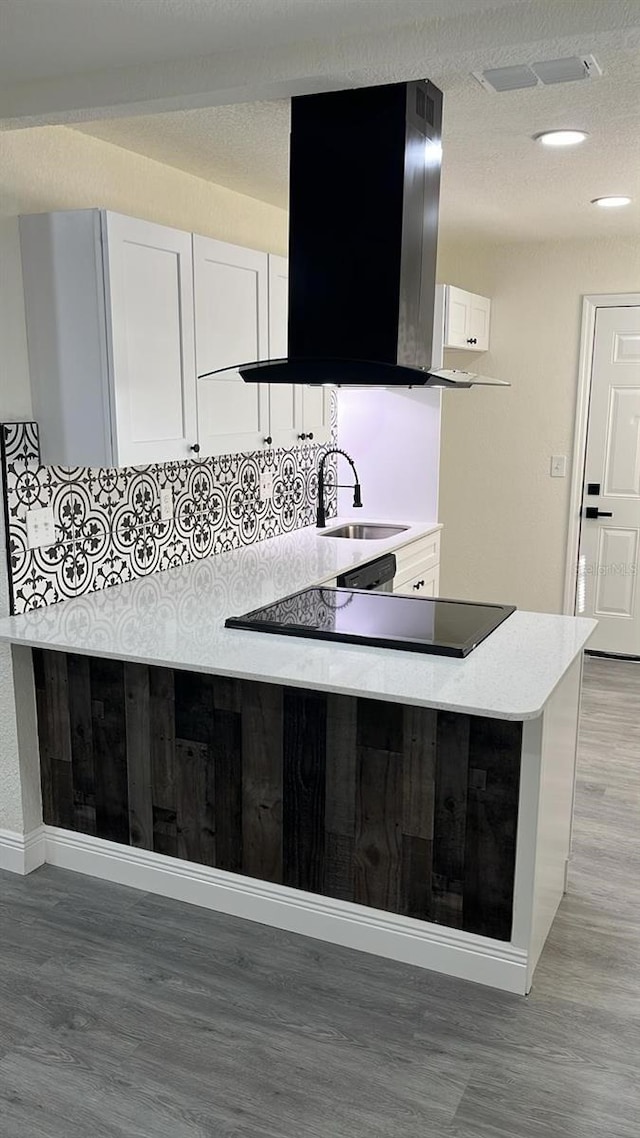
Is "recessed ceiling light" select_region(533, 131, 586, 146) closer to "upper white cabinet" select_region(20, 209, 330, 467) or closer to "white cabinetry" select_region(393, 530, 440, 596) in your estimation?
"upper white cabinet" select_region(20, 209, 330, 467)

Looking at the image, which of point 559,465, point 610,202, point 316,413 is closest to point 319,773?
point 316,413

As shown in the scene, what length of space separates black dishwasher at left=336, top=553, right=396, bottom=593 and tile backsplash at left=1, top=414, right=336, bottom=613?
2.05 feet

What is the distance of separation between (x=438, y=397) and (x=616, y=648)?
194cm

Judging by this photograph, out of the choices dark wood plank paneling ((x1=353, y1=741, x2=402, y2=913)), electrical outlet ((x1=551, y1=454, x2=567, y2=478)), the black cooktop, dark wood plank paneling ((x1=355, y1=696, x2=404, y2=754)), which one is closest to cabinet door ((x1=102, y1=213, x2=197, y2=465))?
the black cooktop

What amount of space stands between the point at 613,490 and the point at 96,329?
3525mm

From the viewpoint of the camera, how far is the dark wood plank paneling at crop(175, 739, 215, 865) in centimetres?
266

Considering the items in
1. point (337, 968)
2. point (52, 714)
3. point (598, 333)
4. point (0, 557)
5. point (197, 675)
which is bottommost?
point (337, 968)

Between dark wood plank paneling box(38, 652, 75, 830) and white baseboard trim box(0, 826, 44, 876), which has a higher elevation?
dark wood plank paneling box(38, 652, 75, 830)

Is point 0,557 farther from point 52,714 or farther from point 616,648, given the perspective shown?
point 616,648

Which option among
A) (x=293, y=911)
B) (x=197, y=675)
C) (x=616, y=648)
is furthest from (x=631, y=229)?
(x=293, y=911)

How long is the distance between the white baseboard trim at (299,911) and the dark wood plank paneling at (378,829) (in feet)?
0.21

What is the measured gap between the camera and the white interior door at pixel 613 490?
507 cm

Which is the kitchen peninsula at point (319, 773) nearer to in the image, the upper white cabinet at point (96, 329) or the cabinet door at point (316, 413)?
the upper white cabinet at point (96, 329)

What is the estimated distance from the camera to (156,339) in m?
2.86
